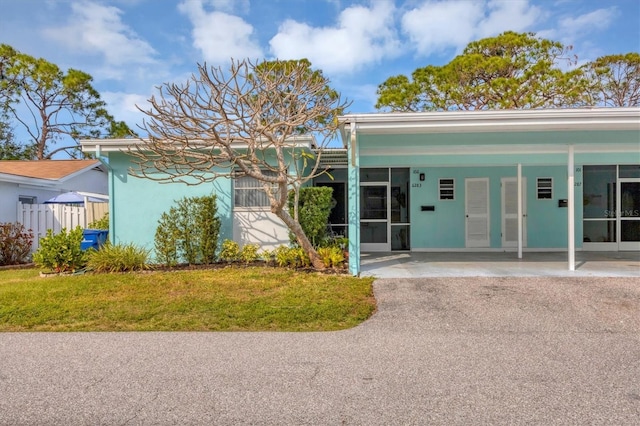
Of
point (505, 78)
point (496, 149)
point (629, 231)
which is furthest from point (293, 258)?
point (505, 78)

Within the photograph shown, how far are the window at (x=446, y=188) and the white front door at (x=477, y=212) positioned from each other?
15.6 inches

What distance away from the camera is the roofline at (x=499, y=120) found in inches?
303

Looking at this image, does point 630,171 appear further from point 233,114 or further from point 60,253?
point 60,253

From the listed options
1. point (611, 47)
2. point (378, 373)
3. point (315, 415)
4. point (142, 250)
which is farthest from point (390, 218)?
point (611, 47)

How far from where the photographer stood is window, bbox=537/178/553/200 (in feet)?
38.7

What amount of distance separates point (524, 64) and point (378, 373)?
1944 cm

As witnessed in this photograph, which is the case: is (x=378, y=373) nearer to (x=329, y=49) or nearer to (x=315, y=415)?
(x=315, y=415)

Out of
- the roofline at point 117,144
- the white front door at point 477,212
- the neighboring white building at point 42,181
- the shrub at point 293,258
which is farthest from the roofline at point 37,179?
the white front door at point 477,212

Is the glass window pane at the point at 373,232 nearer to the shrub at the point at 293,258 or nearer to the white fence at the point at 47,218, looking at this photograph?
the shrub at the point at 293,258

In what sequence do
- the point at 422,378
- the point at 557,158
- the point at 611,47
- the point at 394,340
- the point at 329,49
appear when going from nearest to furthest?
the point at 422,378, the point at 394,340, the point at 557,158, the point at 329,49, the point at 611,47

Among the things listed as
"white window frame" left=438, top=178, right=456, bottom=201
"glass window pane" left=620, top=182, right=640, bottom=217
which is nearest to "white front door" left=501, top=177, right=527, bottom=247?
"white window frame" left=438, top=178, right=456, bottom=201

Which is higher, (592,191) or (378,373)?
(592,191)

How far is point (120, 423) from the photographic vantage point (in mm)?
2906

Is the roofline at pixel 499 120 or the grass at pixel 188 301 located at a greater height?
the roofline at pixel 499 120
